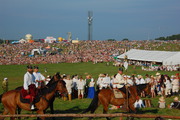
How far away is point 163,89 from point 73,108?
739 centimetres

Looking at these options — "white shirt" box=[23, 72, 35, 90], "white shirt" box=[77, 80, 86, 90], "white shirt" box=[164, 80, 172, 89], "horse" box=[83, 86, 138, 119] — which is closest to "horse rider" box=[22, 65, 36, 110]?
"white shirt" box=[23, 72, 35, 90]

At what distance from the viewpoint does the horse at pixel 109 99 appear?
11.0 meters

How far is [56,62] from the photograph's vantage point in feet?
171

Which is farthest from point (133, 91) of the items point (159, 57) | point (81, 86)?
point (159, 57)

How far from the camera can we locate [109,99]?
1118 cm

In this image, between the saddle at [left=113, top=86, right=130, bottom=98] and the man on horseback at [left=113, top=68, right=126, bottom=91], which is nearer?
the saddle at [left=113, top=86, right=130, bottom=98]

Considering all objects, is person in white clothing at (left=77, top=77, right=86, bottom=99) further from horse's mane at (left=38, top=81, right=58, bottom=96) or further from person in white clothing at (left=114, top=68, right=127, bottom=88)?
horse's mane at (left=38, top=81, right=58, bottom=96)

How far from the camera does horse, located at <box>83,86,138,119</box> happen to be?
11.0 meters

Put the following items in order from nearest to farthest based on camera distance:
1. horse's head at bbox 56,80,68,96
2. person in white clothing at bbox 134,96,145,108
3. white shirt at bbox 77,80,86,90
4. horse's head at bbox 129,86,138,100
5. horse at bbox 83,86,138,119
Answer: horse's head at bbox 56,80,68,96, horse at bbox 83,86,138,119, horse's head at bbox 129,86,138,100, person in white clothing at bbox 134,96,145,108, white shirt at bbox 77,80,86,90

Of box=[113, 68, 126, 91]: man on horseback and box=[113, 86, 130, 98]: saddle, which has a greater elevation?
box=[113, 68, 126, 91]: man on horseback

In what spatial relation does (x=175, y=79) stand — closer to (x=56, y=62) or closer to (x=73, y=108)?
(x=73, y=108)

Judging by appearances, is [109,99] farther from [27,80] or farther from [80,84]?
[80,84]

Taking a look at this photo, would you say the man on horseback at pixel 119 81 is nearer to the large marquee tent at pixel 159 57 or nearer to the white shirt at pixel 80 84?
the white shirt at pixel 80 84

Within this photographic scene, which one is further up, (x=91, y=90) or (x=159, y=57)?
(x=159, y=57)
